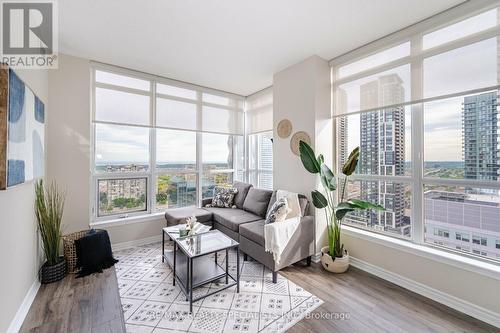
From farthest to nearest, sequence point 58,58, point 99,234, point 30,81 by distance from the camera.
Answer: point 58,58 < point 99,234 < point 30,81

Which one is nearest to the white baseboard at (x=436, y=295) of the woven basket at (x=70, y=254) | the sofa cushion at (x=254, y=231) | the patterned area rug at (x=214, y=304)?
the patterned area rug at (x=214, y=304)

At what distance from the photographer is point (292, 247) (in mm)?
2584

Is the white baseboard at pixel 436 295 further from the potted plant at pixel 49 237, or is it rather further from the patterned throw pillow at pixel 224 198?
the potted plant at pixel 49 237

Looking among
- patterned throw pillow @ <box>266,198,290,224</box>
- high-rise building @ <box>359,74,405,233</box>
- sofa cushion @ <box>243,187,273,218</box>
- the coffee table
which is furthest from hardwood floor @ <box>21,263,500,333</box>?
sofa cushion @ <box>243,187,273,218</box>

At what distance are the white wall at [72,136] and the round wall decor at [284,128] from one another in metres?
2.95

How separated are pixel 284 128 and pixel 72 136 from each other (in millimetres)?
3175

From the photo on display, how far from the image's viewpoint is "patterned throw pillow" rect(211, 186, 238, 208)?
13.0 feet

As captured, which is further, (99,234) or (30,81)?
(99,234)

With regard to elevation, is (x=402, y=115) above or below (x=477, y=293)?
above

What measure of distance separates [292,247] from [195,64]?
3.09m

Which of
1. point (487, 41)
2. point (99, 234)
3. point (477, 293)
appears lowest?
point (477, 293)

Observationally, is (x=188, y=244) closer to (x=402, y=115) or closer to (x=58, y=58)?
(x=402, y=115)

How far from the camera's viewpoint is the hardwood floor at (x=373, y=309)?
1.75 m

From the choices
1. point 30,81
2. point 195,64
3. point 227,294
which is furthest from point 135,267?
point 195,64
